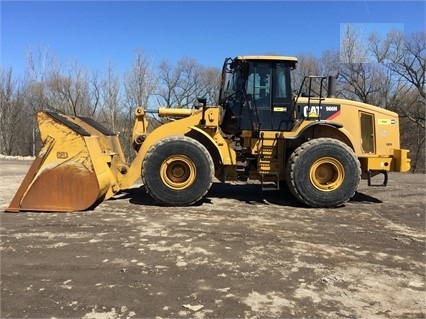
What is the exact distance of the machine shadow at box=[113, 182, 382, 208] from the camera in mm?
7695

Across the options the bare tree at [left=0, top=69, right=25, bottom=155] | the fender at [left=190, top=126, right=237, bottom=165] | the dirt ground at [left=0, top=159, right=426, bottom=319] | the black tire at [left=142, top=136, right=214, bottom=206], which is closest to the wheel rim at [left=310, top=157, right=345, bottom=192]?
the dirt ground at [left=0, top=159, right=426, bottom=319]

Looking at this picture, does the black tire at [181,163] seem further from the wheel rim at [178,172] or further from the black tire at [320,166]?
the black tire at [320,166]

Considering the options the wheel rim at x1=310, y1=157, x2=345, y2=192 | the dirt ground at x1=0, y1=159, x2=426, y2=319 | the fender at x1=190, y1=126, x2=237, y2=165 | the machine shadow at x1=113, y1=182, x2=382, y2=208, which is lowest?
the dirt ground at x1=0, y1=159, x2=426, y2=319

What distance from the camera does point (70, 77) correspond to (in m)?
36.4

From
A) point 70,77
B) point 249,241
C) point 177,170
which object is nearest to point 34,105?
point 70,77

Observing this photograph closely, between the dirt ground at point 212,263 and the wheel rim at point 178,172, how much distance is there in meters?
0.48

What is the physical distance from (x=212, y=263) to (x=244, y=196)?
432 centimetres

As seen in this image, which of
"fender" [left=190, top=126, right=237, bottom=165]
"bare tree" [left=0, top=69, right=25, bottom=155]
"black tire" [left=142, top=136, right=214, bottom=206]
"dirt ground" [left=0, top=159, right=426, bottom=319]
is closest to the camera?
"dirt ground" [left=0, top=159, right=426, bottom=319]

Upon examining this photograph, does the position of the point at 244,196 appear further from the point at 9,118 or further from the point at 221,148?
the point at 9,118

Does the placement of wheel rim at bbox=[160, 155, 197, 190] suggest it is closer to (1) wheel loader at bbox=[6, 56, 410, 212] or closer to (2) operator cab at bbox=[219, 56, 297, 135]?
(1) wheel loader at bbox=[6, 56, 410, 212]

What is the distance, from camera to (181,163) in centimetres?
719

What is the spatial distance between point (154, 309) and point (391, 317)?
70.6 inches

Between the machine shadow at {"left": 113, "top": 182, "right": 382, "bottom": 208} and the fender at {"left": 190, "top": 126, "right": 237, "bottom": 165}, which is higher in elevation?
the fender at {"left": 190, "top": 126, "right": 237, "bottom": 165}

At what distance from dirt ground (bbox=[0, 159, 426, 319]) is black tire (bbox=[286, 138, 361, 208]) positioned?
13.0 inches
